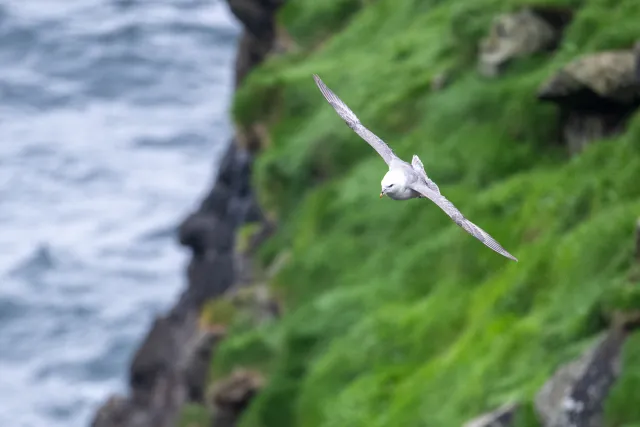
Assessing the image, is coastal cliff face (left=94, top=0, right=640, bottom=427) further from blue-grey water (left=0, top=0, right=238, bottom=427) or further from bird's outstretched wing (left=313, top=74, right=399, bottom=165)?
blue-grey water (left=0, top=0, right=238, bottom=427)

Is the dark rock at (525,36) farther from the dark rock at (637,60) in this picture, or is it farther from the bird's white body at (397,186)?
the bird's white body at (397,186)

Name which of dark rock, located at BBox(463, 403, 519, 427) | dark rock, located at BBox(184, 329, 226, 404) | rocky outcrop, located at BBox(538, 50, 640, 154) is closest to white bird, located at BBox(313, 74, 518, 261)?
dark rock, located at BBox(463, 403, 519, 427)

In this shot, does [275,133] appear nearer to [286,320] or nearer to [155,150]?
[286,320]

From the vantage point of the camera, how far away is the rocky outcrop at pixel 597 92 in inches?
801

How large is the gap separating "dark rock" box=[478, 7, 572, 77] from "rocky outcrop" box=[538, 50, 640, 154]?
2417 mm

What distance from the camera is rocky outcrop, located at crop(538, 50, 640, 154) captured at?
20344mm

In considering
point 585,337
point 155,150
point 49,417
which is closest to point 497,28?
point 585,337

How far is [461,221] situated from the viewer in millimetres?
11914

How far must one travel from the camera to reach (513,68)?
2455 centimetres

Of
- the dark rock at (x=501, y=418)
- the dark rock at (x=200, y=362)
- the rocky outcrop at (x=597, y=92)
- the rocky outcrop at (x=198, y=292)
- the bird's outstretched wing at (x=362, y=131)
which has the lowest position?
the dark rock at (x=501, y=418)

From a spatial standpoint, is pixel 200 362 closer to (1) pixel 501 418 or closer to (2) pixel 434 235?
(2) pixel 434 235

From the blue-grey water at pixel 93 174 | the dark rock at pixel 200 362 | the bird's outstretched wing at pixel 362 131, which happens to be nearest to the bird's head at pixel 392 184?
the bird's outstretched wing at pixel 362 131

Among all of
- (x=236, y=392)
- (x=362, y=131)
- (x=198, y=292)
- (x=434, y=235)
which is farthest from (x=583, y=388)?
(x=198, y=292)

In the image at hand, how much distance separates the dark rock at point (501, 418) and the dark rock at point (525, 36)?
9222 mm
